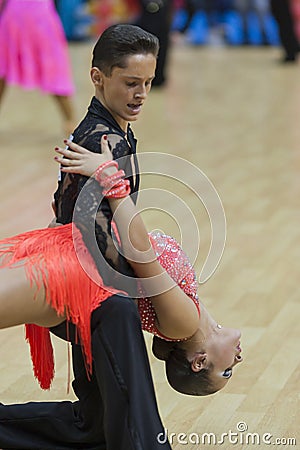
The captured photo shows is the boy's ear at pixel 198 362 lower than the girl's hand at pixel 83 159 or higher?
lower

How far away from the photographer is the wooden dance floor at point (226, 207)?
2562 mm

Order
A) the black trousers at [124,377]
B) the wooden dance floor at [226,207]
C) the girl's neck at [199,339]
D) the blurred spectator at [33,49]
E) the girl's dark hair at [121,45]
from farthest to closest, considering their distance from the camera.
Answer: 1. the blurred spectator at [33,49]
2. the wooden dance floor at [226,207]
3. the girl's neck at [199,339]
4. the girl's dark hair at [121,45]
5. the black trousers at [124,377]

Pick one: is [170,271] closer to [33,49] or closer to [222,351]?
[222,351]

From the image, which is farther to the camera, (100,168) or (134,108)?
(134,108)

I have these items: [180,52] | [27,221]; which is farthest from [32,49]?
[180,52]

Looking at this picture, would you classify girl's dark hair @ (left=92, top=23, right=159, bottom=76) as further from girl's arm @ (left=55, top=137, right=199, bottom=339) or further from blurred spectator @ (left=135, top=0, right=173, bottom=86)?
blurred spectator @ (left=135, top=0, right=173, bottom=86)

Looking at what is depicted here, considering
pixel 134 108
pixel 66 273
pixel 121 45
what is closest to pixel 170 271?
pixel 66 273

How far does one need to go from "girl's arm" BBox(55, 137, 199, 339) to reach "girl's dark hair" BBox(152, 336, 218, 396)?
16 centimetres

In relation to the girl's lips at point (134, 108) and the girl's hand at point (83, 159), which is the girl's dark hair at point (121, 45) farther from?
the girl's hand at point (83, 159)

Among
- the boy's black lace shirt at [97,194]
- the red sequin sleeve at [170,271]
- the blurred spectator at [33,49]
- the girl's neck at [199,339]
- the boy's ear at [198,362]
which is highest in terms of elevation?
the boy's black lace shirt at [97,194]

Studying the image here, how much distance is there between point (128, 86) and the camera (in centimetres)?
212

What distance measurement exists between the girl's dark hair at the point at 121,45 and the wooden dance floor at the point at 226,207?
1.78 ft

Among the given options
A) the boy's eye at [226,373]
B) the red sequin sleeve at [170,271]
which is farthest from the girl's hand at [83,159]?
the boy's eye at [226,373]

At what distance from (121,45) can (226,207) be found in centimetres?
252
